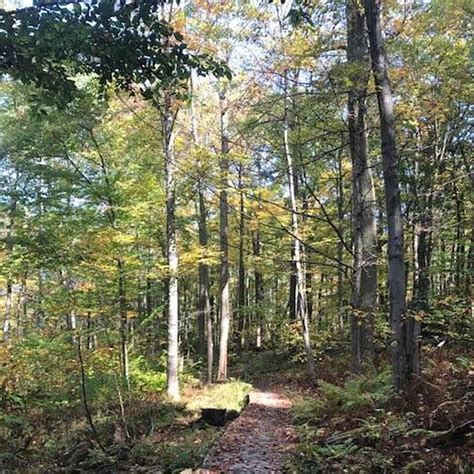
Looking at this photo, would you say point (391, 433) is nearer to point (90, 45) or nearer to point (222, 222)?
point (90, 45)

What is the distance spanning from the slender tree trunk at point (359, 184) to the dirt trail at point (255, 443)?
206 cm

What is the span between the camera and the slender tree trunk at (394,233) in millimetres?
6199

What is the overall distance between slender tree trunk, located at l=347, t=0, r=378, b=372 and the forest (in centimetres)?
6

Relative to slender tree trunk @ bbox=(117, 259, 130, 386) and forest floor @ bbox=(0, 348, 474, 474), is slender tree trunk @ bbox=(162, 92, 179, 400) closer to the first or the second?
forest floor @ bbox=(0, 348, 474, 474)

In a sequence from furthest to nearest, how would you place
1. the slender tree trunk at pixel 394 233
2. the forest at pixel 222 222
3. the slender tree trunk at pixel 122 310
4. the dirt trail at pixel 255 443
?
the slender tree trunk at pixel 122 310 < the slender tree trunk at pixel 394 233 < the dirt trail at pixel 255 443 < the forest at pixel 222 222

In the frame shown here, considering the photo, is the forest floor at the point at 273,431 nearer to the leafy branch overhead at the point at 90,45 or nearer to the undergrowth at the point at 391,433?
the undergrowth at the point at 391,433

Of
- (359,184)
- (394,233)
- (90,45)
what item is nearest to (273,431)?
(394,233)

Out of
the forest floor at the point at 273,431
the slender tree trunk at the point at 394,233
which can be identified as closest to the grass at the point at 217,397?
the forest floor at the point at 273,431

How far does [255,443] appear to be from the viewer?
728 cm

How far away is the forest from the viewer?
14.3ft

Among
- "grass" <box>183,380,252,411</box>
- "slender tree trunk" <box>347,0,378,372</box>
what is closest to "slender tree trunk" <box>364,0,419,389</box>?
"slender tree trunk" <box>347,0,378,372</box>

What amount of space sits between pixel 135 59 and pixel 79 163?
11.4 metres

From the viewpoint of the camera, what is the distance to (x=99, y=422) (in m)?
10.1

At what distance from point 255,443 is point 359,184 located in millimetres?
4748
